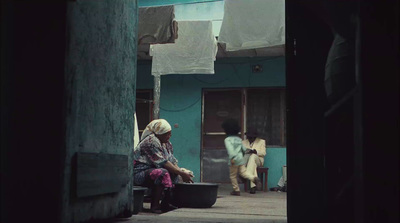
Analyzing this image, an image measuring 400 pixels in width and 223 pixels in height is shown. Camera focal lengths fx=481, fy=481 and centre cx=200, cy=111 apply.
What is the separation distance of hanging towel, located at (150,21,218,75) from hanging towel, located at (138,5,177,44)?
93cm

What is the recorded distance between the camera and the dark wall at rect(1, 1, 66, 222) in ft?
6.49

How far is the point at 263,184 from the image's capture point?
10.9 meters

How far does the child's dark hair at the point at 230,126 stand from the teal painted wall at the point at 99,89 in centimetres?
688

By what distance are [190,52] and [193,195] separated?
396 cm

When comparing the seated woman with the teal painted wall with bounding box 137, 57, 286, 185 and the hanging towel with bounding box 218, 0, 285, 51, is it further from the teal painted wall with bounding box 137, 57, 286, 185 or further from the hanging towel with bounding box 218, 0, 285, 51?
the teal painted wall with bounding box 137, 57, 286, 185

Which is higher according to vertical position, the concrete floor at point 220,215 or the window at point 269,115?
the window at point 269,115

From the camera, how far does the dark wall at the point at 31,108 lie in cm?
198
